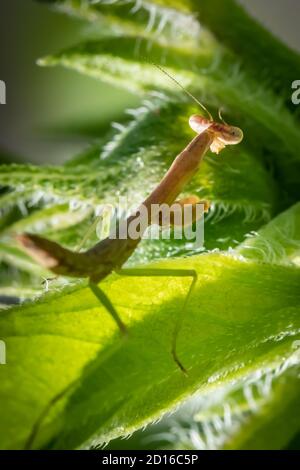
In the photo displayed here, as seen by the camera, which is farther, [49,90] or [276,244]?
[49,90]

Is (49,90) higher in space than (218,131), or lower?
lower

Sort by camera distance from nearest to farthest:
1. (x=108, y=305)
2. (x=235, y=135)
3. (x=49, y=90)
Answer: (x=108, y=305) → (x=235, y=135) → (x=49, y=90)

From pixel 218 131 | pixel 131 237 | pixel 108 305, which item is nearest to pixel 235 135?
pixel 218 131

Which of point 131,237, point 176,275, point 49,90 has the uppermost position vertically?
point 176,275

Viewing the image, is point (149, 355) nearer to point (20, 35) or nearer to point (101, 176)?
point (101, 176)

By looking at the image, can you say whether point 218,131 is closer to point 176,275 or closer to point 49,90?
point 176,275

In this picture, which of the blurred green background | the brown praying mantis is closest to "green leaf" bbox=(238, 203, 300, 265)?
the brown praying mantis

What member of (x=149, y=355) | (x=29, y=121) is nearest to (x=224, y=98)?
(x=149, y=355)

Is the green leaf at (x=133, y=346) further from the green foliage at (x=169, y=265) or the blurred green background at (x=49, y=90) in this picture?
the blurred green background at (x=49, y=90)
